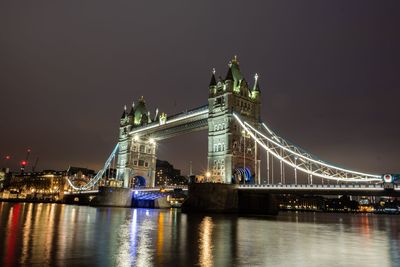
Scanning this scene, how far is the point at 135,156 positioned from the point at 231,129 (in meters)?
38.4

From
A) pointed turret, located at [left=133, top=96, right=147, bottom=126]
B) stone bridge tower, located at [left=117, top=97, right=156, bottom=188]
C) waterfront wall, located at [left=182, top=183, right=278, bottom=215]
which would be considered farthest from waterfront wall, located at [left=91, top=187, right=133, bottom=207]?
waterfront wall, located at [left=182, top=183, right=278, bottom=215]

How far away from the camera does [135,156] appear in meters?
89.9

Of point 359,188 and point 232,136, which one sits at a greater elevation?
point 232,136

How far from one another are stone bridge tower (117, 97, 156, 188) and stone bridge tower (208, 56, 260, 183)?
3264 centimetres

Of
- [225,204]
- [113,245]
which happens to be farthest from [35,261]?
[225,204]

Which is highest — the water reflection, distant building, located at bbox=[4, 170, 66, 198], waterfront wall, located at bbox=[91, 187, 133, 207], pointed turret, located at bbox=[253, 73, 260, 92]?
pointed turret, located at bbox=[253, 73, 260, 92]

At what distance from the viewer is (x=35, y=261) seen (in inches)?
507

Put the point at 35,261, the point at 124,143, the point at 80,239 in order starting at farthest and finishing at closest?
the point at 124,143
the point at 80,239
the point at 35,261

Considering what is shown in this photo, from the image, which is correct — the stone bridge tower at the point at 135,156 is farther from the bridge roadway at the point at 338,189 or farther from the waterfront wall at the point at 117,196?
the bridge roadway at the point at 338,189

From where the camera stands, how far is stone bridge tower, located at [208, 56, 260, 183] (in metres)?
57.7

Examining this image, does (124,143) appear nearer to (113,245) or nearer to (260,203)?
(260,203)

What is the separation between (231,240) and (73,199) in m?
125

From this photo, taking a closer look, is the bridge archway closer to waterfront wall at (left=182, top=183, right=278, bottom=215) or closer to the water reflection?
waterfront wall at (left=182, top=183, right=278, bottom=215)

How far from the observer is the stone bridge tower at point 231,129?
2270 inches
